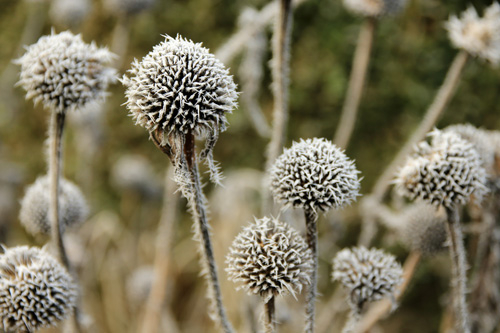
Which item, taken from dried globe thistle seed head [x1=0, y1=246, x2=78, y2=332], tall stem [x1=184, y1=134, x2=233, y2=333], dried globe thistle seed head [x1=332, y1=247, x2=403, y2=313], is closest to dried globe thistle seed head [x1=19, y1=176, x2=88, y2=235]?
dried globe thistle seed head [x1=0, y1=246, x2=78, y2=332]

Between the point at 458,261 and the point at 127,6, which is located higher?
the point at 127,6

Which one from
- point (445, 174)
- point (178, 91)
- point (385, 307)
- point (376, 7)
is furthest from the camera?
point (376, 7)

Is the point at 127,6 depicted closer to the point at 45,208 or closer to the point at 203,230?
the point at 45,208

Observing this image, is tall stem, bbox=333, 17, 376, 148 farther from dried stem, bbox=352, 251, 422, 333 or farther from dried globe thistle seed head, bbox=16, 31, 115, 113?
dried globe thistle seed head, bbox=16, 31, 115, 113

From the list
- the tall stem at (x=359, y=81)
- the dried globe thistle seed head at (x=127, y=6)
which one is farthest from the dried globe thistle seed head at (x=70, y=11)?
the tall stem at (x=359, y=81)

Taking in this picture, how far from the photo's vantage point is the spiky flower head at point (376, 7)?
863 millimetres

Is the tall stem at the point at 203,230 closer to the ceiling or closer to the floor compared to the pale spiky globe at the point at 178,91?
closer to the floor

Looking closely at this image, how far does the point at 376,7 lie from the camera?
2.84 feet

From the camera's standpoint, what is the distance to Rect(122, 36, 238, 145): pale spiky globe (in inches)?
17.0

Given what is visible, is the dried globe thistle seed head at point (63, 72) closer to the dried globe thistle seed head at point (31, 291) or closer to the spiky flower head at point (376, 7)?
the dried globe thistle seed head at point (31, 291)

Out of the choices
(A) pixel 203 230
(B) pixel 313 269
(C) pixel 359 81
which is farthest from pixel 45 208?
(C) pixel 359 81

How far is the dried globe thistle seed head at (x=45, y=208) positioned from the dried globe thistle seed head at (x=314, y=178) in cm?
34

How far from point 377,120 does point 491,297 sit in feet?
Answer: 2.13

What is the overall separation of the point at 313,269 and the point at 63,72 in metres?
0.38
